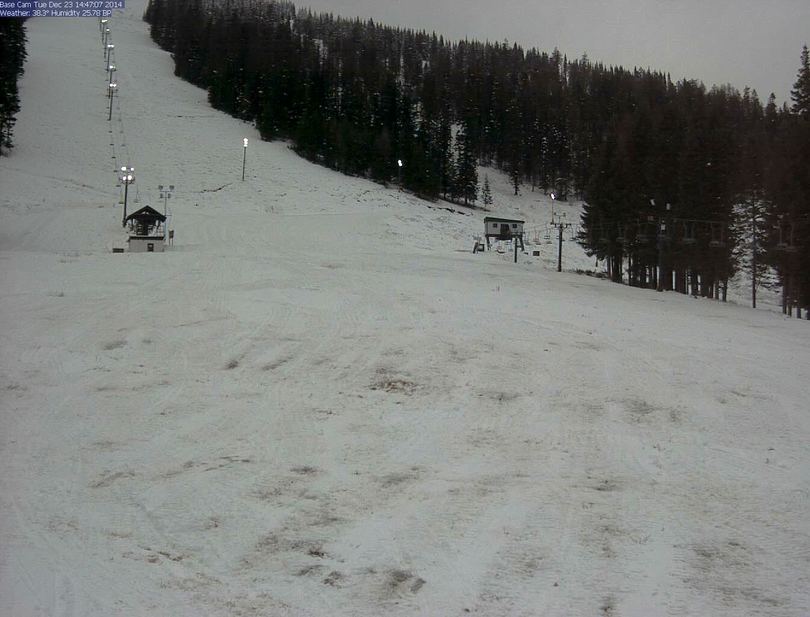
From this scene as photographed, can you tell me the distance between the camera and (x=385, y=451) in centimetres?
947

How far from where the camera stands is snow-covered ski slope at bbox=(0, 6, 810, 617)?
603 centimetres

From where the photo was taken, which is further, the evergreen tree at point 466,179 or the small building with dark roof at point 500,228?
the evergreen tree at point 466,179

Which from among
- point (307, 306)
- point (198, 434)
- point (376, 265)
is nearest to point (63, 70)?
point (376, 265)

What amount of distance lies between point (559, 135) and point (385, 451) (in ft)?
379

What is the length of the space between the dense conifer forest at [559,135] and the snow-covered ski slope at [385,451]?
1434 centimetres

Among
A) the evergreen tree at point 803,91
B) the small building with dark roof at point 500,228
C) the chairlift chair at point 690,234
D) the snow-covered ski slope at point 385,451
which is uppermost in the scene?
the evergreen tree at point 803,91

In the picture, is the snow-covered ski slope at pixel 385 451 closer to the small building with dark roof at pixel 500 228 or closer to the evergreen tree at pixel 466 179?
the small building with dark roof at pixel 500 228

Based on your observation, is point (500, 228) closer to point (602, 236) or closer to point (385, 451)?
point (602, 236)

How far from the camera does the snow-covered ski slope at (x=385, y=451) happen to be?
603cm

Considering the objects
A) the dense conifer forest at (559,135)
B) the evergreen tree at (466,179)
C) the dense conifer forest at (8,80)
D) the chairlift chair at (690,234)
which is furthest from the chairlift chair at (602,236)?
the evergreen tree at (466,179)

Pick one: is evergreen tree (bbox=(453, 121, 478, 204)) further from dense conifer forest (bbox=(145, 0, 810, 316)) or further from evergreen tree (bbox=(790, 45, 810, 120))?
evergreen tree (bbox=(790, 45, 810, 120))

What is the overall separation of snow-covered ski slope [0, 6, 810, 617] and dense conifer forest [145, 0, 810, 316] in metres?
14.3

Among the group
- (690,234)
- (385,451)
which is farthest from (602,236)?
(385,451)

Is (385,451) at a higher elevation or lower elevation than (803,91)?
lower
